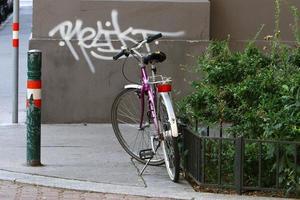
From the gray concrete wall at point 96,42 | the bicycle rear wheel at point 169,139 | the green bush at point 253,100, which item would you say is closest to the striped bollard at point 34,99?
the bicycle rear wheel at point 169,139

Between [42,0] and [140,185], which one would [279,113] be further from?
[42,0]

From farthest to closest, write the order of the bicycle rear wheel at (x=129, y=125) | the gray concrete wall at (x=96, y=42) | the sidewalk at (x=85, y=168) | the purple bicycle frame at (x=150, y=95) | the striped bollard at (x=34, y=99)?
the gray concrete wall at (x=96, y=42) < the bicycle rear wheel at (x=129, y=125) < the striped bollard at (x=34, y=99) < the purple bicycle frame at (x=150, y=95) < the sidewalk at (x=85, y=168)

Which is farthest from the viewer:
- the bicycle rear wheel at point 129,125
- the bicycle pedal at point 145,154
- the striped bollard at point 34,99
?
the bicycle rear wheel at point 129,125

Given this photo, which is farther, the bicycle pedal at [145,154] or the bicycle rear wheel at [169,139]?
the bicycle pedal at [145,154]

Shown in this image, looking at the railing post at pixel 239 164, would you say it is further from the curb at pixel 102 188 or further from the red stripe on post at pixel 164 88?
the red stripe on post at pixel 164 88

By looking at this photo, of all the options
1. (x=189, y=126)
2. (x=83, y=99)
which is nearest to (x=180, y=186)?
(x=189, y=126)

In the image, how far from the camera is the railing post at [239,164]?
6.05m

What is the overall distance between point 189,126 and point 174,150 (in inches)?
25.2

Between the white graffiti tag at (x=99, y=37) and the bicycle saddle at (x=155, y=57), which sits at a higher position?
the white graffiti tag at (x=99, y=37)

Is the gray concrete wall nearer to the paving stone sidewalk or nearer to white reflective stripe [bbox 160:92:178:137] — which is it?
white reflective stripe [bbox 160:92:178:137]

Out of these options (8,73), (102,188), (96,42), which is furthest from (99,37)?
(8,73)

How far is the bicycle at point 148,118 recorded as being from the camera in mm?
6465

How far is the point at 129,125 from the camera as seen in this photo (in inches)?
311

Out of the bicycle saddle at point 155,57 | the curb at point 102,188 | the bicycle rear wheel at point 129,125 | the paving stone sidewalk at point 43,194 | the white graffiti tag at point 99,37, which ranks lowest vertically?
the paving stone sidewalk at point 43,194
